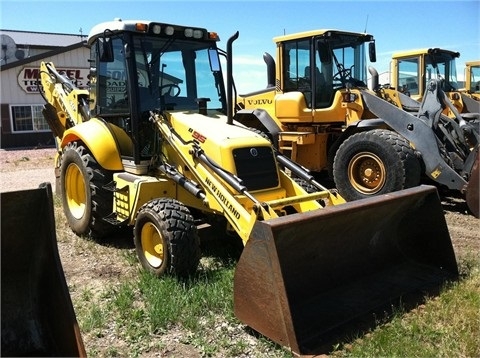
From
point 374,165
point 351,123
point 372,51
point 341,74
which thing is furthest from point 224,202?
point 372,51

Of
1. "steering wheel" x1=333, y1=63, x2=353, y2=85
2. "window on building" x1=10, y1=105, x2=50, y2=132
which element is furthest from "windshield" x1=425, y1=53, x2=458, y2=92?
"window on building" x1=10, y1=105, x2=50, y2=132

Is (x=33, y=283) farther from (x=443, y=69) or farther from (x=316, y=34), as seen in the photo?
(x=443, y=69)

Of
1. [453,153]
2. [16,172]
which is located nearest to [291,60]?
[453,153]

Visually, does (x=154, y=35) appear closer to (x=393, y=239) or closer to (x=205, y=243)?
(x=205, y=243)

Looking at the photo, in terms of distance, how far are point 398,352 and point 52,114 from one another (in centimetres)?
654

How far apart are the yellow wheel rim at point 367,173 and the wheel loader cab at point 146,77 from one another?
8.57ft

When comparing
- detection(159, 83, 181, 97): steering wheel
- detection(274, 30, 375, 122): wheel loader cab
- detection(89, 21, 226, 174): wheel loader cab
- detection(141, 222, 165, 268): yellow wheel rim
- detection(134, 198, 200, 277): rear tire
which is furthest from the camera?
detection(274, 30, 375, 122): wheel loader cab

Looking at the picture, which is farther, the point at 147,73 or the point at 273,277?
the point at 147,73

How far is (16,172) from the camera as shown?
13438 millimetres

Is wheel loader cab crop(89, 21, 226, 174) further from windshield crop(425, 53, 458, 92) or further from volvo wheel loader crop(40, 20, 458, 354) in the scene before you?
windshield crop(425, 53, 458, 92)

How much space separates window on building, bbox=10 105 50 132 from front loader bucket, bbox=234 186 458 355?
62.2 ft

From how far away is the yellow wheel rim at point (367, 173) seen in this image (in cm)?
743

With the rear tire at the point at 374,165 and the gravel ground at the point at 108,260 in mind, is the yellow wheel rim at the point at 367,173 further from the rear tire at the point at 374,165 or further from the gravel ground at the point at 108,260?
the gravel ground at the point at 108,260

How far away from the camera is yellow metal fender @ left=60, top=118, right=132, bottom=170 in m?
5.79
